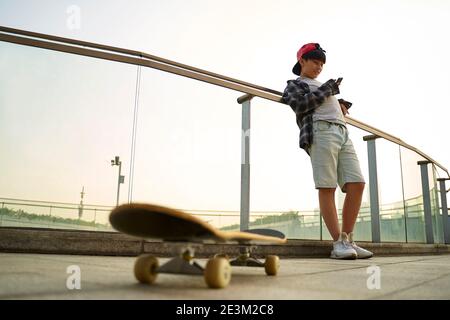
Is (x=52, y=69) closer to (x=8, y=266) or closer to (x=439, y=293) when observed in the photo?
(x=8, y=266)

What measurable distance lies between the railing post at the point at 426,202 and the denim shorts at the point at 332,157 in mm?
3493

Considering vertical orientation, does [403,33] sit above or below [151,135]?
above

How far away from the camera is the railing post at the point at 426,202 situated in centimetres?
541

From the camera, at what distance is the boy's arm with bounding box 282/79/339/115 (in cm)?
254

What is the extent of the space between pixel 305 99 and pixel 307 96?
0.03 m

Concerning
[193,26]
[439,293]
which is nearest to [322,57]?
[439,293]

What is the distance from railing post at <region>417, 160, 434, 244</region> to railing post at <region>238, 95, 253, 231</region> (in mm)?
3627

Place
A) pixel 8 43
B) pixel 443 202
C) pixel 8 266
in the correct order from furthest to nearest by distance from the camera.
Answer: pixel 443 202 < pixel 8 43 < pixel 8 266

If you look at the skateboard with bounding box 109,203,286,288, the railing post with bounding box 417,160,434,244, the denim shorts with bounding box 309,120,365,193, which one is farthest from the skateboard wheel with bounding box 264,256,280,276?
the railing post with bounding box 417,160,434,244

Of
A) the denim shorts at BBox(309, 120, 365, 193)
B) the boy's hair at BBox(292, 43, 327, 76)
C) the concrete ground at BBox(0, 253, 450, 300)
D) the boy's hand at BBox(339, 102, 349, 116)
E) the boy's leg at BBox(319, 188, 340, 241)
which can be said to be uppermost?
the boy's hair at BBox(292, 43, 327, 76)

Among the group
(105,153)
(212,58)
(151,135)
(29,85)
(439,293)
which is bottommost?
(439,293)

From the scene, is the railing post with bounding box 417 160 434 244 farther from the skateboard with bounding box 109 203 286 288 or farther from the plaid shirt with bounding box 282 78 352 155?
the skateboard with bounding box 109 203 286 288

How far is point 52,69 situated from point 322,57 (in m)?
1.98

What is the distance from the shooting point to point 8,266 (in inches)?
59.1
